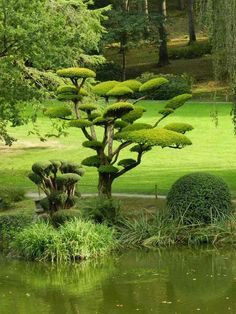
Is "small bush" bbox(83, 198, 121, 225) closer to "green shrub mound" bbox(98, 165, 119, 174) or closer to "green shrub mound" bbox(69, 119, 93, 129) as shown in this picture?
"green shrub mound" bbox(98, 165, 119, 174)

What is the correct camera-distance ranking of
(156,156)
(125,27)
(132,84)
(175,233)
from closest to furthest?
(175,233), (132,84), (156,156), (125,27)

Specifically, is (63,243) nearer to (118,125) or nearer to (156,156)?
(118,125)

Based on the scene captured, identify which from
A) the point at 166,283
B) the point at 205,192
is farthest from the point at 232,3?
the point at 166,283

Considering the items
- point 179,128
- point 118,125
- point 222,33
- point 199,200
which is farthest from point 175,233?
point 222,33

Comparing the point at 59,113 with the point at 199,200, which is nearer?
the point at 199,200

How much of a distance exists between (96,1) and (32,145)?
21.5 meters

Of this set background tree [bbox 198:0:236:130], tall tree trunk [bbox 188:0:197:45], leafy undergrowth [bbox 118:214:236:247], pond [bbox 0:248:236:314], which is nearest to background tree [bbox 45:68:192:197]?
background tree [bbox 198:0:236:130]

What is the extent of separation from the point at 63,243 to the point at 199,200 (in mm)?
3510

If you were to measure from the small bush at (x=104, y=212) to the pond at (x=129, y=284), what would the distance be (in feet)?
4.93

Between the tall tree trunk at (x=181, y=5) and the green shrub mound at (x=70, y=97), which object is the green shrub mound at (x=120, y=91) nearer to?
the green shrub mound at (x=70, y=97)

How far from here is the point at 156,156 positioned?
98.7 feet

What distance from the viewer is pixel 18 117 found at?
22297mm

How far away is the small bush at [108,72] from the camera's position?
4766 centimetres

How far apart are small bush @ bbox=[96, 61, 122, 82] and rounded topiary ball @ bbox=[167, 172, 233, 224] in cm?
3044
